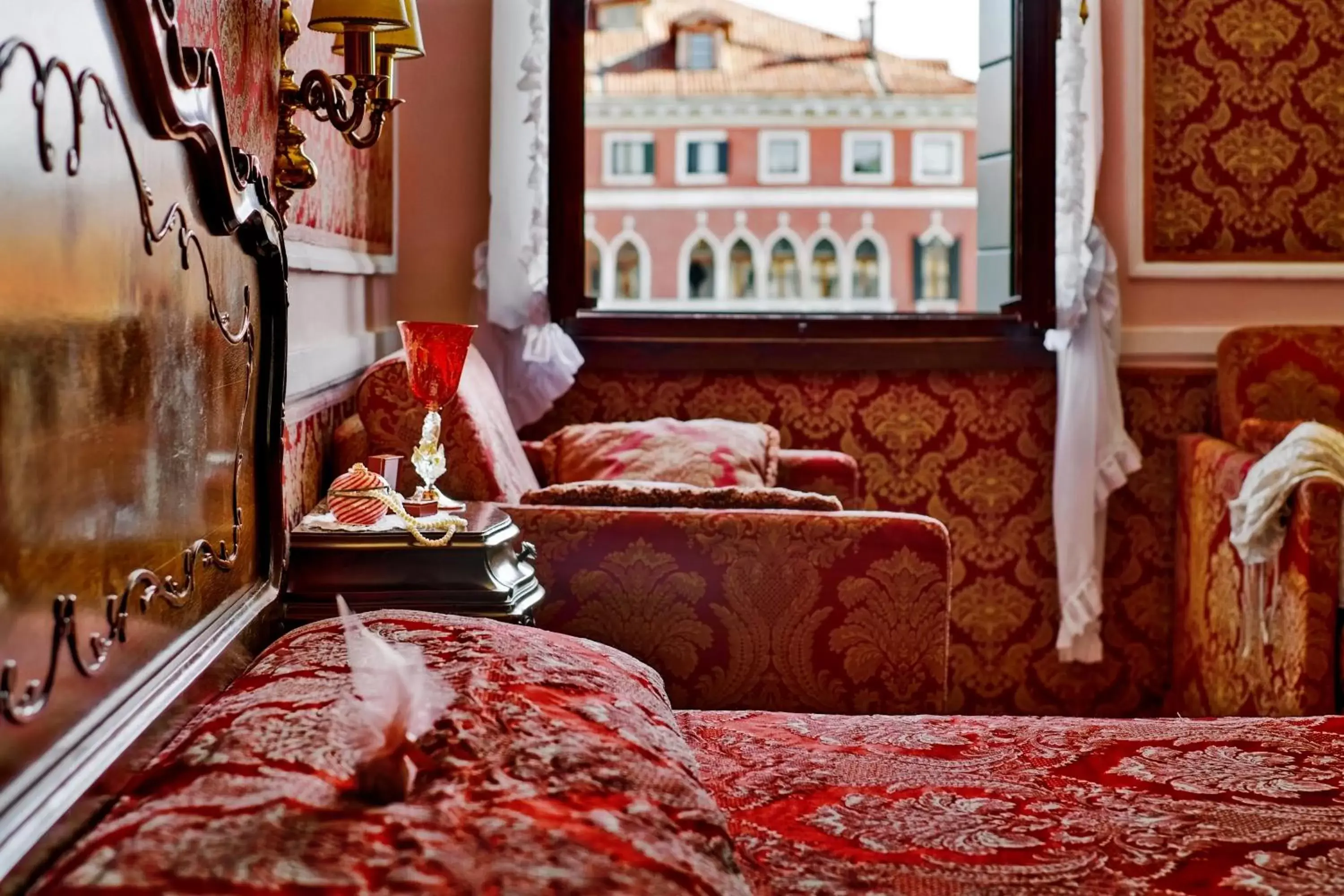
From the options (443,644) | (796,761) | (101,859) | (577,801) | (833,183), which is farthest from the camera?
(833,183)

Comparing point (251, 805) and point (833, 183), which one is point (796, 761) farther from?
point (833, 183)

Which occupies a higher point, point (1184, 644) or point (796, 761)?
point (796, 761)

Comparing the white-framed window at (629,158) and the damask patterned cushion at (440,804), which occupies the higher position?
the white-framed window at (629,158)

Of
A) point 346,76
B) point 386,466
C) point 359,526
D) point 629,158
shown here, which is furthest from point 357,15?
point 629,158

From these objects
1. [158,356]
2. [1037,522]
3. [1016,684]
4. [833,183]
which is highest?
[833,183]

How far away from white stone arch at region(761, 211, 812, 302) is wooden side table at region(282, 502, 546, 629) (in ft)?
11.5

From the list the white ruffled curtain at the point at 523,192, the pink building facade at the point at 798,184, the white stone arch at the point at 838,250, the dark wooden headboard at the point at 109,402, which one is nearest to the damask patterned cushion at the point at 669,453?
the white ruffled curtain at the point at 523,192

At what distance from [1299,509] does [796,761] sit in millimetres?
1926

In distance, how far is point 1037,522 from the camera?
13.2 ft

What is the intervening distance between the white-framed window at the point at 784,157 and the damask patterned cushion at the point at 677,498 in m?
3.00

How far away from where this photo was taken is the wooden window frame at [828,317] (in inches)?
153

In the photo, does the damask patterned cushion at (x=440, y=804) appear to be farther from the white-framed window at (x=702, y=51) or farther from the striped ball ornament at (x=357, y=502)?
the white-framed window at (x=702, y=51)

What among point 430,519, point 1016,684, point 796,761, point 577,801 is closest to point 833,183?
point 1016,684

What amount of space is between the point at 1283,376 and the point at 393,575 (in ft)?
8.50
